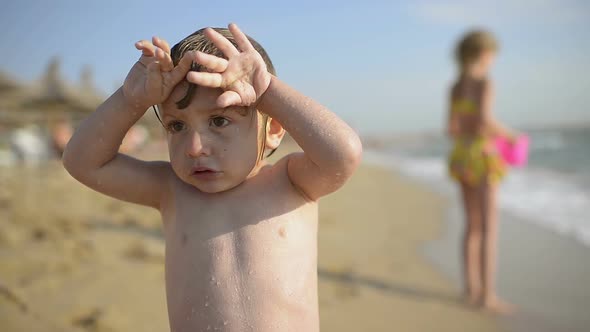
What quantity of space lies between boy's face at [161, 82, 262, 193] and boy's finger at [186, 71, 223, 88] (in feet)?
0.25

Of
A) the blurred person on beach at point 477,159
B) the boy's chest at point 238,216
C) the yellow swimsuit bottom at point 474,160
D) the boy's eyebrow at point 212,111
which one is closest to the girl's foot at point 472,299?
the blurred person on beach at point 477,159

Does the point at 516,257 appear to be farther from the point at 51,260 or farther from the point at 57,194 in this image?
the point at 57,194

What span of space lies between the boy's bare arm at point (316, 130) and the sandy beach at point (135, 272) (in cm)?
173

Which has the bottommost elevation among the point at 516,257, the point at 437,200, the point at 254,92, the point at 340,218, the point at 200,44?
the point at 437,200

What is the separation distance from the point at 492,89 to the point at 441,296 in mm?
1558

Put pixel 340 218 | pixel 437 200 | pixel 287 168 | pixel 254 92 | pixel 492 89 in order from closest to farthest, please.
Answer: pixel 254 92
pixel 287 168
pixel 492 89
pixel 340 218
pixel 437 200

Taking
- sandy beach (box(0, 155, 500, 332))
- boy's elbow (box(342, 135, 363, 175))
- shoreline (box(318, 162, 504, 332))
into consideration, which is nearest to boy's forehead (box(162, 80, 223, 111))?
boy's elbow (box(342, 135, 363, 175))

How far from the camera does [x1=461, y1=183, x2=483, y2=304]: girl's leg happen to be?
10.9ft

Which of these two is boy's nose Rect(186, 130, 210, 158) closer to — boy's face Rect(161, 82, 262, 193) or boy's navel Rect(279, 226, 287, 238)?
boy's face Rect(161, 82, 262, 193)

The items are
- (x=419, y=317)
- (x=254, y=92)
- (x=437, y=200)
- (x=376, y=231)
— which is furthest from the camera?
(x=437, y=200)

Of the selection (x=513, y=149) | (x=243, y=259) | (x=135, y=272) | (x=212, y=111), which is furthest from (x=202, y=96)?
(x=513, y=149)

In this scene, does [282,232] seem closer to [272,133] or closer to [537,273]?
[272,133]

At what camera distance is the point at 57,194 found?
602cm

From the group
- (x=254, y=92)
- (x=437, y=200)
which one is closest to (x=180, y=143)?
(x=254, y=92)
